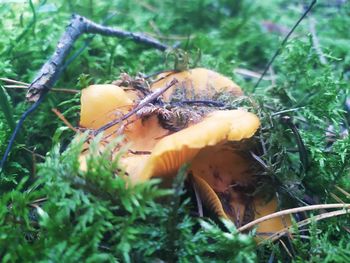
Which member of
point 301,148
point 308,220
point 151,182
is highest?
point 151,182

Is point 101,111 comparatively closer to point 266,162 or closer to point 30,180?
point 30,180

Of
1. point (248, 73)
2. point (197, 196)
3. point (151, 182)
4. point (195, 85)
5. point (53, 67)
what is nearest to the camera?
point (151, 182)

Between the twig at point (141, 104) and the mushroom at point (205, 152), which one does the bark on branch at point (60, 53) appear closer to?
the mushroom at point (205, 152)

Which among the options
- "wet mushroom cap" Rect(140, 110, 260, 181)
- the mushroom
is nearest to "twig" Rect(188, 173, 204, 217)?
the mushroom

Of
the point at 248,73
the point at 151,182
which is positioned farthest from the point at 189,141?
the point at 248,73

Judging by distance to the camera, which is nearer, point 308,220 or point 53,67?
point 308,220

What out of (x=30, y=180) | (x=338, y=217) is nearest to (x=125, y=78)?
(x=30, y=180)

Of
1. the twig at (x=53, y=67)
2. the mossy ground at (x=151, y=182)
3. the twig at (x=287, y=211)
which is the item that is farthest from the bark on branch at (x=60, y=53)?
the twig at (x=287, y=211)

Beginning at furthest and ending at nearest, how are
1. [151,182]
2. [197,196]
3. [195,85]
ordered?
1. [195,85]
2. [197,196]
3. [151,182]

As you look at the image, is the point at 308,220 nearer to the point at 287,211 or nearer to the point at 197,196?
the point at 287,211

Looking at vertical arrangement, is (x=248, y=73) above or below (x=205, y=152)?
below
